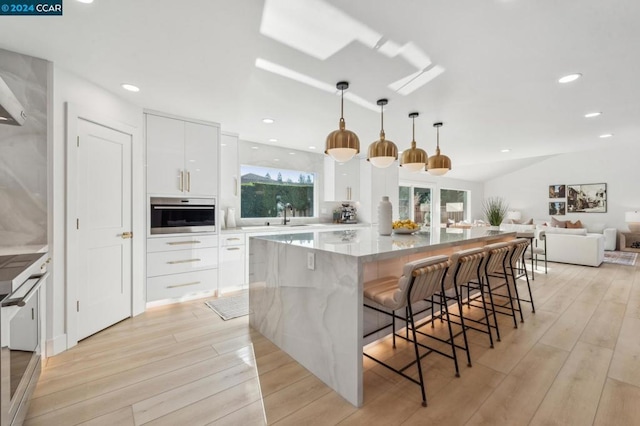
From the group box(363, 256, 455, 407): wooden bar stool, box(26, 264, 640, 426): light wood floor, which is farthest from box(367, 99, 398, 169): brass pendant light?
box(26, 264, 640, 426): light wood floor

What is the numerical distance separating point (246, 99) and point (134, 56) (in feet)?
3.46

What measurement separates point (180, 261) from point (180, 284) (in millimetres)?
284

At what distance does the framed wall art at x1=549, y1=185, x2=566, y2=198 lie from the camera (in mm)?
9757

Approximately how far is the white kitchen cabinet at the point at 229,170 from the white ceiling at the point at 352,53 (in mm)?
666

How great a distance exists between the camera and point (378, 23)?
1.80 metres

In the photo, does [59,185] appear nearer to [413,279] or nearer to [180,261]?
[180,261]

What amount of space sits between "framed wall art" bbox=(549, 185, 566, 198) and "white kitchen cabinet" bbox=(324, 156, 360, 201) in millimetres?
8288

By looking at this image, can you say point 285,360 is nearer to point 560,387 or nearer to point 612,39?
point 560,387

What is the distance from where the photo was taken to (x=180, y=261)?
11.6 feet

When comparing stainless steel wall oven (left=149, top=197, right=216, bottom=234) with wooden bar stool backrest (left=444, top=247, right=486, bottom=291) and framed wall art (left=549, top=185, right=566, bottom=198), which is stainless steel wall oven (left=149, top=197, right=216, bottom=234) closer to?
wooden bar stool backrest (left=444, top=247, right=486, bottom=291)

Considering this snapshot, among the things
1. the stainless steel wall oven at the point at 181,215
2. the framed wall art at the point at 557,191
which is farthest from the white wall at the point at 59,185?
the framed wall art at the point at 557,191

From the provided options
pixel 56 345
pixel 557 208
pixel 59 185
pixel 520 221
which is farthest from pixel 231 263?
pixel 557 208

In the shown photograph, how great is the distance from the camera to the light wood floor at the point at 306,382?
5.42ft

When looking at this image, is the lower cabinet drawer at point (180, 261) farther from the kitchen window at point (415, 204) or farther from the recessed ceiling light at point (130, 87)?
the kitchen window at point (415, 204)
